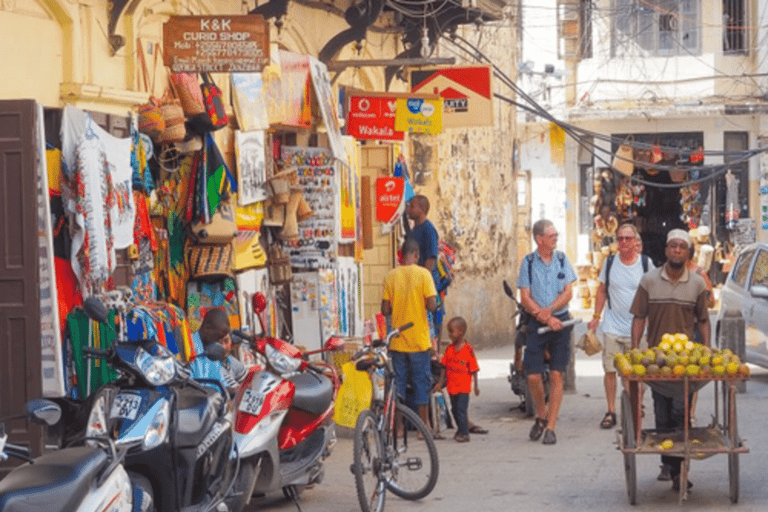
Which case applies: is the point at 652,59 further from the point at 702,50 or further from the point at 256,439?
the point at 256,439

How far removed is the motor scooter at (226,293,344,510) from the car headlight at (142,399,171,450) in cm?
124

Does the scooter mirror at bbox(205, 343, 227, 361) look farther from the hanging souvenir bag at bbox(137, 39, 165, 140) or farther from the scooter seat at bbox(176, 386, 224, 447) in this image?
the hanging souvenir bag at bbox(137, 39, 165, 140)

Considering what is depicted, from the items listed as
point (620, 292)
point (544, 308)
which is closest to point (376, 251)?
point (620, 292)

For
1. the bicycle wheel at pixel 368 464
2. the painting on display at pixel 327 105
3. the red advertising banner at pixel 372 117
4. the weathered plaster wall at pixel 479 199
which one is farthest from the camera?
the weathered plaster wall at pixel 479 199

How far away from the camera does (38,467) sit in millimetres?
6254

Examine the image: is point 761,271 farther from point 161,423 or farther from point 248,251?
point 161,423

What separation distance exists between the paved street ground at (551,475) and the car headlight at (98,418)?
2835 millimetres

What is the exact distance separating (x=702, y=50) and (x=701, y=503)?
24379mm

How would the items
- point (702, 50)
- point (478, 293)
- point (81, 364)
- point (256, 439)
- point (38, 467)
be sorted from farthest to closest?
1. point (702, 50)
2. point (478, 293)
3. point (81, 364)
4. point (256, 439)
5. point (38, 467)

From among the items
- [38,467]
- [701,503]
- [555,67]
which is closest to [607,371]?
[701,503]

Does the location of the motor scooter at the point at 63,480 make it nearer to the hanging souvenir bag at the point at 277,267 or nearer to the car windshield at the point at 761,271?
the hanging souvenir bag at the point at 277,267

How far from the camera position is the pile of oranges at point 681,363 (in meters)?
9.80

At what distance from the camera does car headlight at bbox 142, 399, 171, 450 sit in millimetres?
7719

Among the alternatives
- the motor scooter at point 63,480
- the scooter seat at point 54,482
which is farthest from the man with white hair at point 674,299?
the scooter seat at point 54,482
